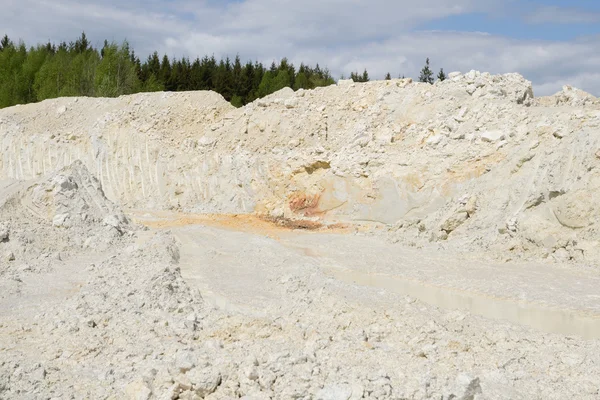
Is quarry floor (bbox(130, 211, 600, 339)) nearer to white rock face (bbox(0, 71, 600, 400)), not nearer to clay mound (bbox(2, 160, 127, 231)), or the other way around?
white rock face (bbox(0, 71, 600, 400))

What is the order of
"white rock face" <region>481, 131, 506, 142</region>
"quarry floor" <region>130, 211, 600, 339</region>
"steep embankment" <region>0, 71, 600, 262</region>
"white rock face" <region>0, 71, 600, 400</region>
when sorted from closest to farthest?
"white rock face" <region>0, 71, 600, 400</region> < "quarry floor" <region>130, 211, 600, 339</region> < "steep embankment" <region>0, 71, 600, 262</region> < "white rock face" <region>481, 131, 506, 142</region>

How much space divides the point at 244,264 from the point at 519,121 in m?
10.8

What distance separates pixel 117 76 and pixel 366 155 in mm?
24988

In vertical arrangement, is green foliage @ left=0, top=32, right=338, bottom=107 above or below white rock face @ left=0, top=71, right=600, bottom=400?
above

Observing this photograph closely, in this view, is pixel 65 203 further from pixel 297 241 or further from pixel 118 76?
pixel 118 76

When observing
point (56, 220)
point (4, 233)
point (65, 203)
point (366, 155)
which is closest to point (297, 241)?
point (366, 155)

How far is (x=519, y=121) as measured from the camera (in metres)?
19.7

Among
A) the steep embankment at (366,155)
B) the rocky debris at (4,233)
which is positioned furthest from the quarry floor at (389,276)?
the rocky debris at (4,233)

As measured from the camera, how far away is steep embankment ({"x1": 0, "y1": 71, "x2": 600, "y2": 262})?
15.8m

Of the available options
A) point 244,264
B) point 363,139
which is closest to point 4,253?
point 244,264

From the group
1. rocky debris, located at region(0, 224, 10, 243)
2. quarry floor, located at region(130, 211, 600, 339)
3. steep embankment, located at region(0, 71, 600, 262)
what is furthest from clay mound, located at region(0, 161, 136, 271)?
steep embankment, located at region(0, 71, 600, 262)

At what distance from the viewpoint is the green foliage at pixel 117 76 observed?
135 ft

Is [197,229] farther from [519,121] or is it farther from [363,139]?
[519,121]

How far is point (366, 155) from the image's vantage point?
2227cm
